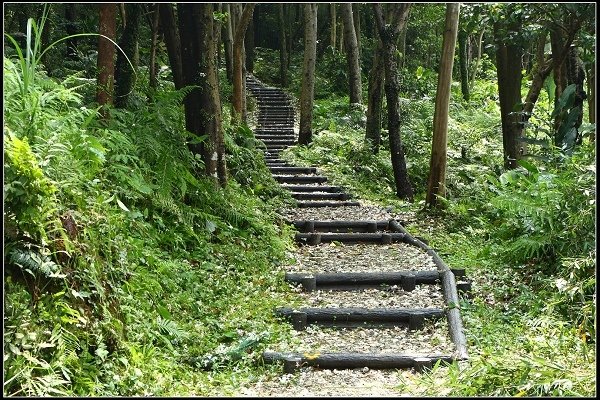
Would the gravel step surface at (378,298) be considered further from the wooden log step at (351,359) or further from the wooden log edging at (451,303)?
the wooden log step at (351,359)

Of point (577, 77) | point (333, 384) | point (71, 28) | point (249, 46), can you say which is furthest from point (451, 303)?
point (249, 46)

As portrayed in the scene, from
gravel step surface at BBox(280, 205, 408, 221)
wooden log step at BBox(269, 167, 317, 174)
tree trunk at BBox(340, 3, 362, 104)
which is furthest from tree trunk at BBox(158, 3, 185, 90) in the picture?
tree trunk at BBox(340, 3, 362, 104)

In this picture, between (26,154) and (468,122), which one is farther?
(468,122)

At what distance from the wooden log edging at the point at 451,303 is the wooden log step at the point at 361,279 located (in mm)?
179

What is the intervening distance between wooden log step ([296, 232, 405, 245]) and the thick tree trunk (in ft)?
9.66

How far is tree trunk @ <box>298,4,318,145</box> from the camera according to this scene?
49.4 ft

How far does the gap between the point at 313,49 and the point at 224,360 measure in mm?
11576

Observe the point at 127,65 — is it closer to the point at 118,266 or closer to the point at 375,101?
the point at 118,266

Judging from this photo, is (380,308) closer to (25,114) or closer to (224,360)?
(224,360)

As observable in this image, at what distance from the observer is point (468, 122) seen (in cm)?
1970

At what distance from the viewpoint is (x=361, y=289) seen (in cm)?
659

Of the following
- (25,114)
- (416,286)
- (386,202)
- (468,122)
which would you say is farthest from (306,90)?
(25,114)

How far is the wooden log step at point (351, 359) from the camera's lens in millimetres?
4754

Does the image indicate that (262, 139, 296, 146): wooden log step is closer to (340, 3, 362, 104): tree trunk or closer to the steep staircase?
(340, 3, 362, 104): tree trunk
